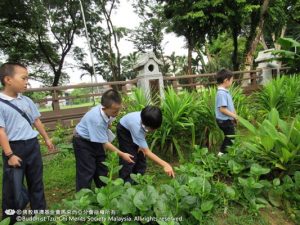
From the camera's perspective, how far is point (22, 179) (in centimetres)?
254

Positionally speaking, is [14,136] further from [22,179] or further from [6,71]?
[6,71]

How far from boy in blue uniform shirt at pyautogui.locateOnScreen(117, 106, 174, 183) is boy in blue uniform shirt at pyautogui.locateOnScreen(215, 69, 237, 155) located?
1.22 m

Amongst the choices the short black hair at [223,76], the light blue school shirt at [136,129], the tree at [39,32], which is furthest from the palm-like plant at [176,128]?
the tree at [39,32]

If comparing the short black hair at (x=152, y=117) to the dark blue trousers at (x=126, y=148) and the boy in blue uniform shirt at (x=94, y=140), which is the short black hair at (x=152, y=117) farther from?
the dark blue trousers at (x=126, y=148)

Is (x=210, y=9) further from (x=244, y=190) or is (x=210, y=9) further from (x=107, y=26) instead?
(x=244, y=190)

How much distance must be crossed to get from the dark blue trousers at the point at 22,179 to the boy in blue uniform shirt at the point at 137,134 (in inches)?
32.1

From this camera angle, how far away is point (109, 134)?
305cm

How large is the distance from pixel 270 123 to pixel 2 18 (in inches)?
725

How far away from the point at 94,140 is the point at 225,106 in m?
1.78

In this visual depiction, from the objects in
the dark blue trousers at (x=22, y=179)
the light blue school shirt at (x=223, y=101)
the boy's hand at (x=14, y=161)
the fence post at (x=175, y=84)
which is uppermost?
the fence post at (x=175, y=84)

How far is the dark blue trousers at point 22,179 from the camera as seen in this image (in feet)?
8.12

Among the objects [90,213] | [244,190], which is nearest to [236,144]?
A: [244,190]

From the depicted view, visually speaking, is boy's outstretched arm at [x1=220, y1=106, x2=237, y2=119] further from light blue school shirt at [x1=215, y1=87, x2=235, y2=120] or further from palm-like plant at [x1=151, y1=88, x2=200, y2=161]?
palm-like plant at [x1=151, y1=88, x2=200, y2=161]

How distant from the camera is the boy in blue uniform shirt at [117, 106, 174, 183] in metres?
2.69
